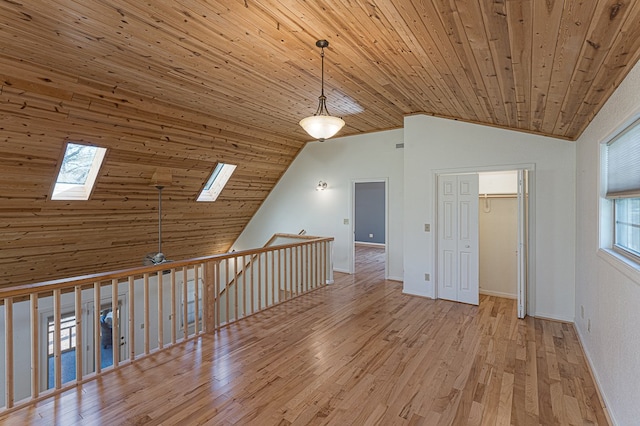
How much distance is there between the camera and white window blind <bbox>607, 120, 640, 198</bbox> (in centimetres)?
195

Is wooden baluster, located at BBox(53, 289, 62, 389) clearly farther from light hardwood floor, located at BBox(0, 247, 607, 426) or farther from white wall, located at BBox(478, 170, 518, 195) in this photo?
white wall, located at BBox(478, 170, 518, 195)

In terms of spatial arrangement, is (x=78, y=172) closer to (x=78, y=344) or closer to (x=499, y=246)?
(x=78, y=344)

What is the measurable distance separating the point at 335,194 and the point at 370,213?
176 inches

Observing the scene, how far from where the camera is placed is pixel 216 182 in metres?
6.31

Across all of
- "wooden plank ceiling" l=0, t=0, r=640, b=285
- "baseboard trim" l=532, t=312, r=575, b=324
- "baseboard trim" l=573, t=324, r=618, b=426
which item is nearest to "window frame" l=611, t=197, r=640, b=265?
"wooden plank ceiling" l=0, t=0, r=640, b=285

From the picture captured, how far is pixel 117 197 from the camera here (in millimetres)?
4832

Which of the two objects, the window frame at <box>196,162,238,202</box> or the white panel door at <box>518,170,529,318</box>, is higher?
the window frame at <box>196,162,238,202</box>

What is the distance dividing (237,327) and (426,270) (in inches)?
116

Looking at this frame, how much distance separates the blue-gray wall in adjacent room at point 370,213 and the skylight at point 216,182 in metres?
5.39

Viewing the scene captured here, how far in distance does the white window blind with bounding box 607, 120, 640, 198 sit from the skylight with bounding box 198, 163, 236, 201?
534cm

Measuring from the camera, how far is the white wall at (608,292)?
182cm

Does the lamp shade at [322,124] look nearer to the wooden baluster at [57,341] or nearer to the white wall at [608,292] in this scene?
the white wall at [608,292]

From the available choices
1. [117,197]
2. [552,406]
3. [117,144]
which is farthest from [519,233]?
[117,197]

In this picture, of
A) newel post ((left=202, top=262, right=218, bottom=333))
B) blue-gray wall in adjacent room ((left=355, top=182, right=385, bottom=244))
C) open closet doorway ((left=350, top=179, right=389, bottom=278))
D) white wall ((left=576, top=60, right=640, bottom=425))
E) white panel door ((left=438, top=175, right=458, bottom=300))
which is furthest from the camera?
blue-gray wall in adjacent room ((left=355, top=182, right=385, bottom=244))
